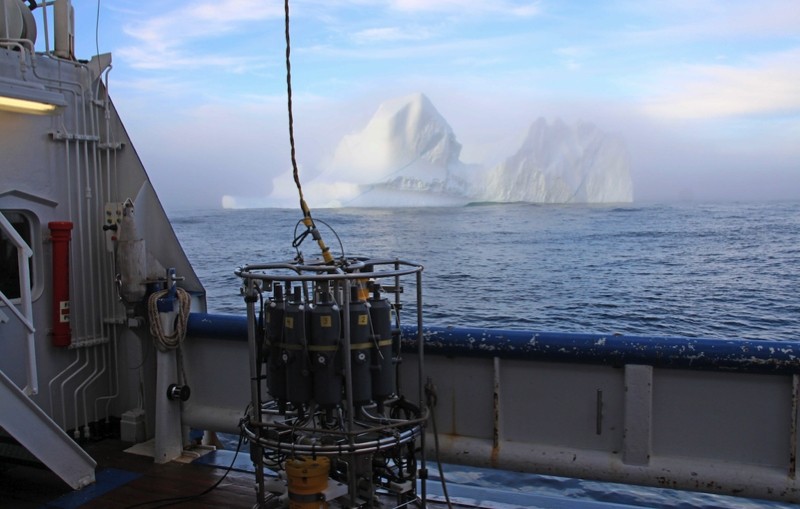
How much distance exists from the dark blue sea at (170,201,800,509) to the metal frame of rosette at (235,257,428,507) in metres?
0.79

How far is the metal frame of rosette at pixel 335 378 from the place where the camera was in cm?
272

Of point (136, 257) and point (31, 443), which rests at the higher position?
point (136, 257)

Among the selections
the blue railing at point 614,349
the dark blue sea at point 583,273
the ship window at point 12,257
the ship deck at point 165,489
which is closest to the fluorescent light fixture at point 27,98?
the ship window at point 12,257

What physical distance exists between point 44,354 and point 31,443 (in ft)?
3.28

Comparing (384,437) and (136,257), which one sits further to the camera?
(136,257)

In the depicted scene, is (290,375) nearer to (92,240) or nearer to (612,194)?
(92,240)

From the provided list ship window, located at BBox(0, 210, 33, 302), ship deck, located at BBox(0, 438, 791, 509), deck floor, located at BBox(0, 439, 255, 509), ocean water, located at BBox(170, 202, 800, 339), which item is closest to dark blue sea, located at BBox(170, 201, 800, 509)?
ocean water, located at BBox(170, 202, 800, 339)

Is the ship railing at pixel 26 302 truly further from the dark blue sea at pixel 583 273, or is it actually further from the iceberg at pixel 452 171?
the iceberg at pixel 452 171

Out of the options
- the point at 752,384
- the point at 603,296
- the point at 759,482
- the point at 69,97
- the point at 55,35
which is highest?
the point at 55,35

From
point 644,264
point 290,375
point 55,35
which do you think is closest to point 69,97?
point 55,35

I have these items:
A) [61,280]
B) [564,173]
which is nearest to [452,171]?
[564,173]

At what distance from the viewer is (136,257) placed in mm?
4211

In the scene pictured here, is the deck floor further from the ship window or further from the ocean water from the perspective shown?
the ocean water

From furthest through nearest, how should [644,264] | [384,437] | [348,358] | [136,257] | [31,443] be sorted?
[644,264] < [136,257] < [31,443] < [384,437] < [348,358]
